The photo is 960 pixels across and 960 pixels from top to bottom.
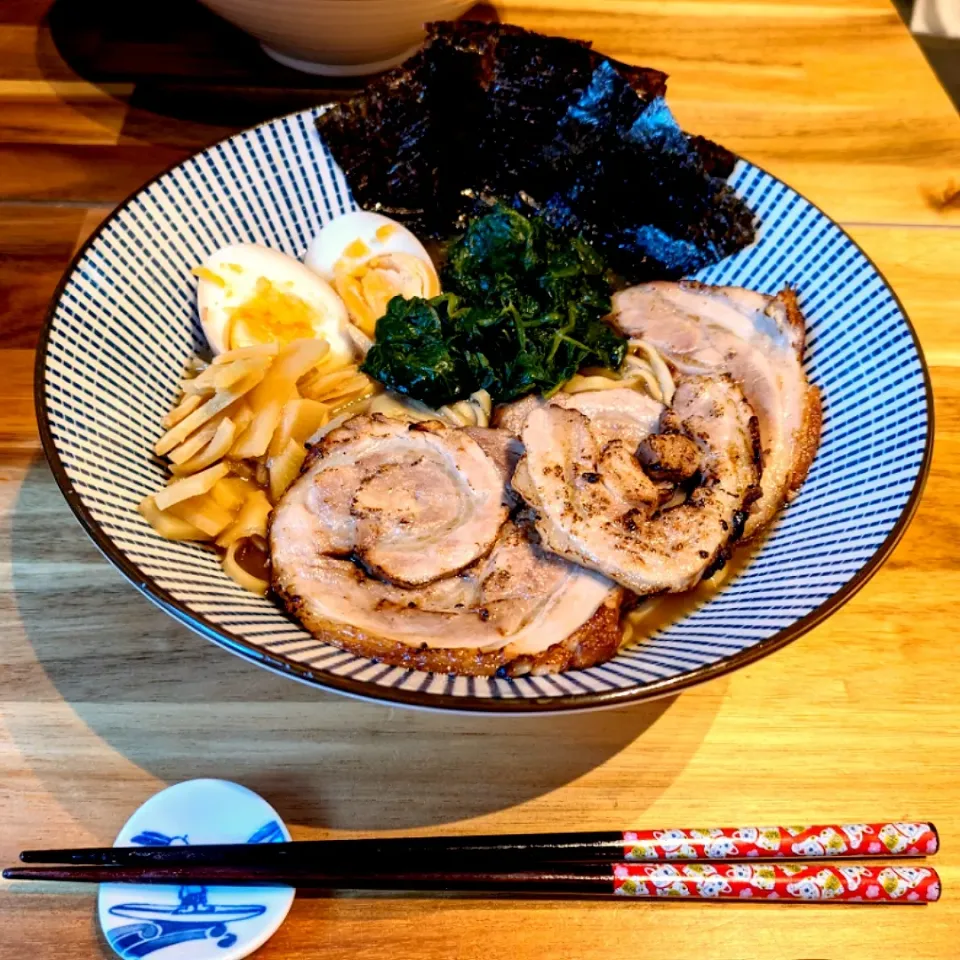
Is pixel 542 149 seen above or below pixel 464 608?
above

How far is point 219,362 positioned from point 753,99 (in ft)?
7.46

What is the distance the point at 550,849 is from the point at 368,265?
1.52 m

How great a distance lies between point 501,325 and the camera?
2145mm

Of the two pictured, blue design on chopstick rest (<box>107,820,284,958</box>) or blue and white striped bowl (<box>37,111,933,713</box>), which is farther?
blue and white striped bowl (<box>37,111,933,713</box>)

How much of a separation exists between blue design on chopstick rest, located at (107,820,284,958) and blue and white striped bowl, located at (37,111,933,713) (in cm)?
39

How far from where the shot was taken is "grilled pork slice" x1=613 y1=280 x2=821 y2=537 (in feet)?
6.24

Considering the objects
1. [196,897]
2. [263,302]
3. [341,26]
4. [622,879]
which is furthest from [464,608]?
[341,26]

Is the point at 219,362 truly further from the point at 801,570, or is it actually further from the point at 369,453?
the point at 801,570

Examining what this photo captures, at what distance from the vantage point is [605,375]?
86.7 inches

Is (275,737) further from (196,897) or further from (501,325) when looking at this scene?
(501,325)

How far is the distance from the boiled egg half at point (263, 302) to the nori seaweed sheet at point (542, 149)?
1.23 ft

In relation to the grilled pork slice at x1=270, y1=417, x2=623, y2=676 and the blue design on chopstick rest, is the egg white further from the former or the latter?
the blue design on chopstick rest

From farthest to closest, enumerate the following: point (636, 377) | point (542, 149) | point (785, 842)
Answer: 1. point (542, 149)
2. point (636, 377)
3. point (785, 842)

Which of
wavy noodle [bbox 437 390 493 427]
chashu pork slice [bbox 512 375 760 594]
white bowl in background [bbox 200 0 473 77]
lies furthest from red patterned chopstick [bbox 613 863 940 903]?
white bowl in background [bbox 200 0 473 77]
